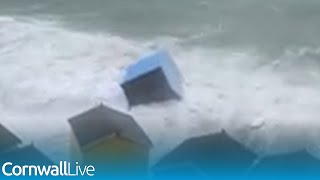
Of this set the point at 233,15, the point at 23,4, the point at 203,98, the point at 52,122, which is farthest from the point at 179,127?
the point at 23,4

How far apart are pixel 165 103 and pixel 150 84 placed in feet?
0.17

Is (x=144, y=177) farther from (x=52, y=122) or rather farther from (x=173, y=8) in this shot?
(x=173, y=8)

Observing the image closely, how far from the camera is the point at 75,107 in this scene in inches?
53.7

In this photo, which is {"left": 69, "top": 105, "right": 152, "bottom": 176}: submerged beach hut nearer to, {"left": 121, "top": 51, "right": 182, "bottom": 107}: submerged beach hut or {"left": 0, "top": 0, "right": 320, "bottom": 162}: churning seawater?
{"left": 0, "top": 0, "right": 320, "bottom": 162}: churning seawater

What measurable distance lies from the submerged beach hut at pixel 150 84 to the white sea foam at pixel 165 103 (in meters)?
0.02

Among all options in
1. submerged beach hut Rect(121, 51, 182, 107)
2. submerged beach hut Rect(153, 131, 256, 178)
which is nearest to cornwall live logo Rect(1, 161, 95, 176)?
submerged beach hut Rect(153, 131, 256, 178)

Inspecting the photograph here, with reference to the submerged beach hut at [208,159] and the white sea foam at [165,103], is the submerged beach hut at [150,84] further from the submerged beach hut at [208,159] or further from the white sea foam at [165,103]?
the submerged beach hut at [208,159]

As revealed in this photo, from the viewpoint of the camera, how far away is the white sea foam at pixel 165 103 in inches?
51.5

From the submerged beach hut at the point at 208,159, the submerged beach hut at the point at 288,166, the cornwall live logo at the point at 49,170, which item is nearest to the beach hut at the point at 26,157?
the cornwall live logo at the point at 49,170

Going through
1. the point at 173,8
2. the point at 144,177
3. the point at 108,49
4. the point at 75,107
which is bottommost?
the point at 144,177

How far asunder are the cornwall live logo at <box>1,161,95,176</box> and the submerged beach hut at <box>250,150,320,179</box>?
29 cm

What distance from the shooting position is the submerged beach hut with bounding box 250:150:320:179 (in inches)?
44.5

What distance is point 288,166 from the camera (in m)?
1.16

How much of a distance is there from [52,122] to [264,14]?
896mm
